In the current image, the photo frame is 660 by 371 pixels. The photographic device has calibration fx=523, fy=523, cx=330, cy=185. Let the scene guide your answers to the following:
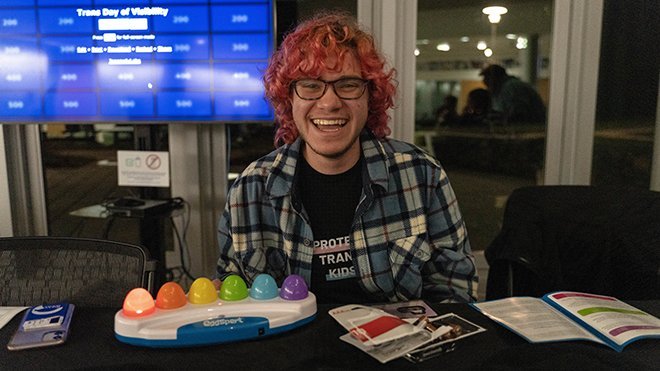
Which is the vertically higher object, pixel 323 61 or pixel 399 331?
pixel 323 61

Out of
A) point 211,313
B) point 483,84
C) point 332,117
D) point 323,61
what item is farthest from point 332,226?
point 483,84

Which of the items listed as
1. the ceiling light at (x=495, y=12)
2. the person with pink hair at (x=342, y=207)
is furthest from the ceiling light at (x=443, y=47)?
the person with pink hair at (x=342, y=207)

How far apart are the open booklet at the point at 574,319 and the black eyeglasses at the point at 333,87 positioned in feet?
1.97

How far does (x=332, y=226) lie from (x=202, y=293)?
49 centimetres

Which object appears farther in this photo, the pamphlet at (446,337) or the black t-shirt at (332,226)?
the black t-shirt at (332,226)

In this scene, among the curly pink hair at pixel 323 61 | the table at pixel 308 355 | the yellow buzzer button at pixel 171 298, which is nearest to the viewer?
the table at pixel 308 355

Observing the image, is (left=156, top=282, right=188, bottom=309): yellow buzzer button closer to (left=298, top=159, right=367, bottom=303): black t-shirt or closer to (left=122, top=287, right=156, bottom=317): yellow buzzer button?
(left=122, top=287, right=156, bottom=317): yellow buzzer button

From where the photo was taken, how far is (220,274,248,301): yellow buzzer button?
90 cm

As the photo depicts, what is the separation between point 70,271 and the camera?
3.72 feet

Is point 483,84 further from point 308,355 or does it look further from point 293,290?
point 308,355

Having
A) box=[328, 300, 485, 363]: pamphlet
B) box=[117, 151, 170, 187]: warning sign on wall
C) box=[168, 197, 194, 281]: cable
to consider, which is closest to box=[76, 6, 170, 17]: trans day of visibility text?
box=[117, 151, 170, 187]: warning sign on wall

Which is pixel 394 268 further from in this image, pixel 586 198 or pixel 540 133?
pixel 540 133

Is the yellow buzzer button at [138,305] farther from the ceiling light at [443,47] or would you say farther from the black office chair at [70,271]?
the ceiling light at [443,47]

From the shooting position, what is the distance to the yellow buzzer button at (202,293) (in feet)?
2.90
